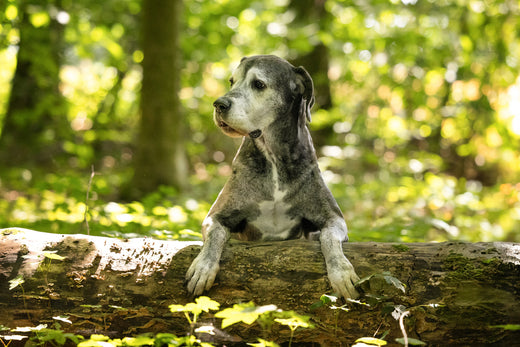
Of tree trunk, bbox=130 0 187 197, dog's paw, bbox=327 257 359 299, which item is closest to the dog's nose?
dog's paw, bbox=327 257 359 299

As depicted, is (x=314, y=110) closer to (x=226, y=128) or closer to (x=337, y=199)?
(x=337, y=199)

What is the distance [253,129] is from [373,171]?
9.22 meters

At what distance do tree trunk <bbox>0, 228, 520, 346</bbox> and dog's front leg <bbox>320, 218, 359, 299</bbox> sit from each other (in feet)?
0.21

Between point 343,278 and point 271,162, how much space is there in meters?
1.21

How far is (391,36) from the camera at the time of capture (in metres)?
8.76

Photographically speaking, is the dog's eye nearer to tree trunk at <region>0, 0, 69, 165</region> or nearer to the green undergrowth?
the green undergrowth

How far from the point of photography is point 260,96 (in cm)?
346

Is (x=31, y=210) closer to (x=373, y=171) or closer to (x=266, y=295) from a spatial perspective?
(x=266, y=295)

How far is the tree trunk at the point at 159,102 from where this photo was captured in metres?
7.94

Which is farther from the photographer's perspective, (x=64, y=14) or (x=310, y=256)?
(x=64, y=14)

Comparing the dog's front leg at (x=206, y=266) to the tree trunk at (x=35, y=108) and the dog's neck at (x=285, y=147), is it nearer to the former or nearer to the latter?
the dog's neck at (x=285, y=147)

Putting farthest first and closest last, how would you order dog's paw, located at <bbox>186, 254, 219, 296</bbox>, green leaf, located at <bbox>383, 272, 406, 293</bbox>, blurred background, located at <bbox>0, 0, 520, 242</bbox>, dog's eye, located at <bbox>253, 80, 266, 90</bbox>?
blurred background, located at <bbox>0, 0, 520, 242</bbox> → dog's eye, located at <bbox>253, 80, 266, 90</bbox> → dog's paw, located at <bbox>186, 254, 219, 296</bbox> → green leaf, located at <bbox>383, 272, 406, 293</bbox>

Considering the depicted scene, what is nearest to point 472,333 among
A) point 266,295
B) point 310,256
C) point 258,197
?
point 310,256

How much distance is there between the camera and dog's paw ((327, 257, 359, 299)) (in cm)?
266
